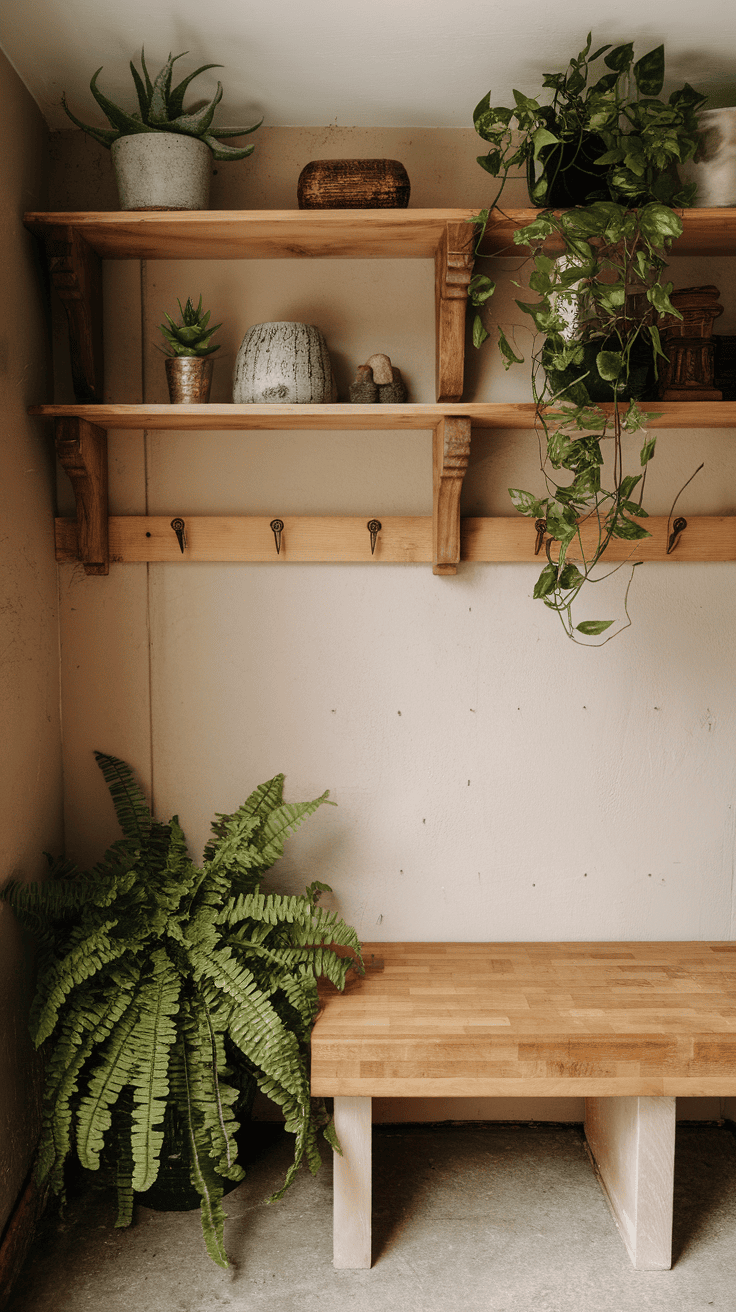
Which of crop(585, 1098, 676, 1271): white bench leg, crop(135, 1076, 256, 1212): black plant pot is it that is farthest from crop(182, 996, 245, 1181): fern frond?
crop(585, 1098, 676, 1271): white bench leg

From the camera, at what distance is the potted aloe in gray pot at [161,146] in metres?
1.89

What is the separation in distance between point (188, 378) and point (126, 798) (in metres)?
1.06

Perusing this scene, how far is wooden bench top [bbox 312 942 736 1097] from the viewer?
1773 millimetres

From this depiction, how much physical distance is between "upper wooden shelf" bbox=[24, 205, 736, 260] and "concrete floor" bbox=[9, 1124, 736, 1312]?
7.53 ft

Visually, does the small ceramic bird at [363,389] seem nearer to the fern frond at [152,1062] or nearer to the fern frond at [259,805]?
the fern frond at [259,805]

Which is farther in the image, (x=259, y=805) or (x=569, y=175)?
(x=259, y=805)

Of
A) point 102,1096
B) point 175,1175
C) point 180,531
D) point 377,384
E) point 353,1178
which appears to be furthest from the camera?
point 180,531

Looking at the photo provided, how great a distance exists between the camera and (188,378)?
2.03m

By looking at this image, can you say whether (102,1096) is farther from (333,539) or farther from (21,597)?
(333,539)

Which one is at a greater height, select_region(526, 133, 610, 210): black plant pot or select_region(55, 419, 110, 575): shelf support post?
select_region(526, 133, 610, 210): black plant pot

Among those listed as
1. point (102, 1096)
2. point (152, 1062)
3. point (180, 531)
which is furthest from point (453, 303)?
point (102, 1096)

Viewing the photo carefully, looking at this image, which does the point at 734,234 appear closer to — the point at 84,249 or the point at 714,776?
the point at 714,776

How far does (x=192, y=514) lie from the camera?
7.36 ft

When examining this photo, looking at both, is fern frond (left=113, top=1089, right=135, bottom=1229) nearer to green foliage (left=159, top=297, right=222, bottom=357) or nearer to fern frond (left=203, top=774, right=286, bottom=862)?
fern frond (left=203, top=774, right=286, bottom=862)
